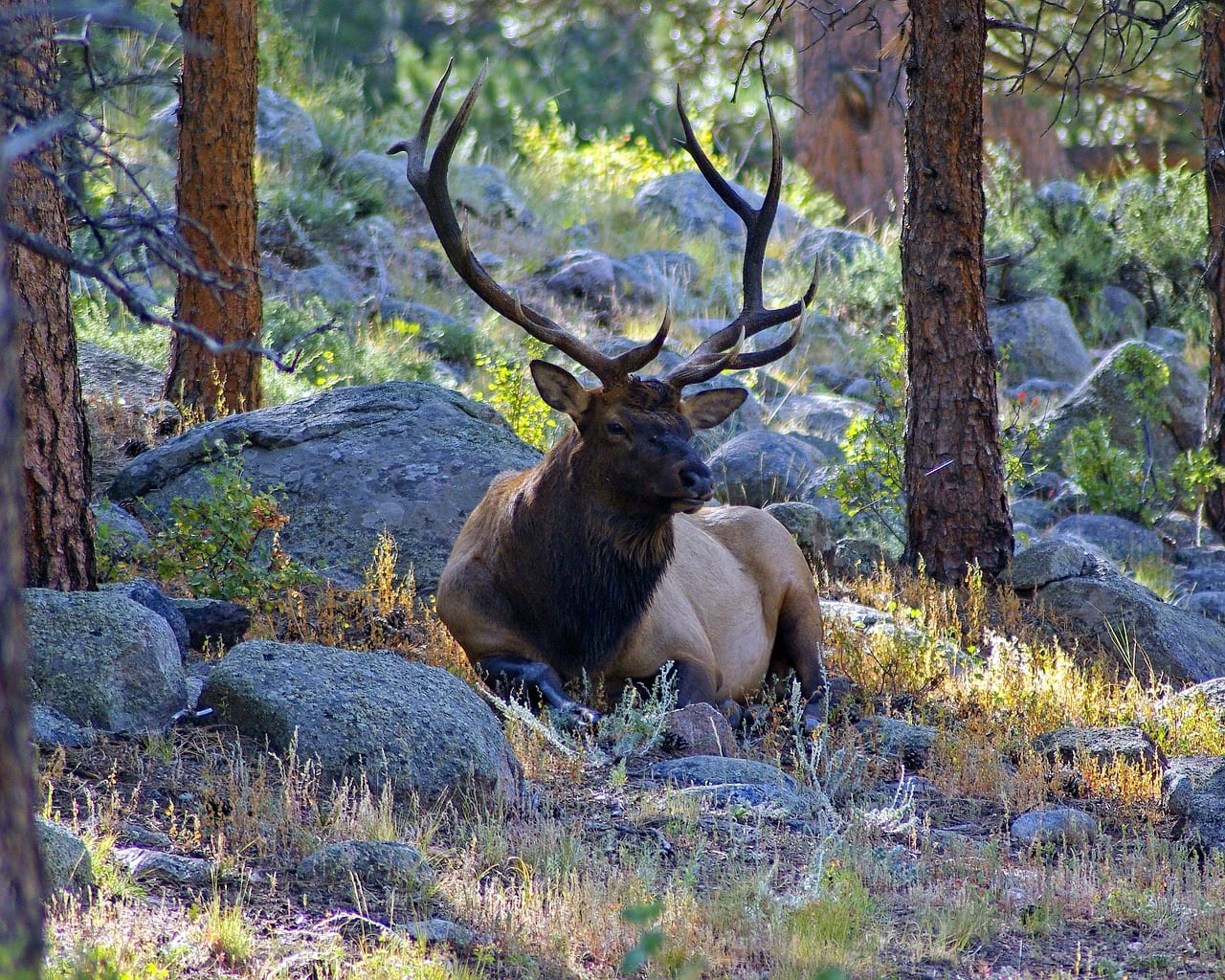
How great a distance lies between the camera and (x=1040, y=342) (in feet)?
57.4

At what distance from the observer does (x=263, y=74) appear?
20.0 metres

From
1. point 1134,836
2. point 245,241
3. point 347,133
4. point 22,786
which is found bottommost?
point 1134,836

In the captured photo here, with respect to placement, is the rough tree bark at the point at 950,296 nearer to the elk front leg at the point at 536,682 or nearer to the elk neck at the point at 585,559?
the elk neck at the point at 585,559

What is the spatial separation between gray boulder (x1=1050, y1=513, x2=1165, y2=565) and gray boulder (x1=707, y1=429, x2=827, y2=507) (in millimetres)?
2141

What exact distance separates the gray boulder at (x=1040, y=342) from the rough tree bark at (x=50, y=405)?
13003mm

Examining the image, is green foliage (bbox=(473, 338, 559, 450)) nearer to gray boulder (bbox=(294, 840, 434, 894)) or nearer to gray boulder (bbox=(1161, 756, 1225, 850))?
gray boulder (bbox=(1161, 756, 1225, 850))

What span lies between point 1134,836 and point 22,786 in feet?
14.2

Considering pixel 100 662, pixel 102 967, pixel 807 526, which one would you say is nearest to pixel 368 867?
pixel 102 967

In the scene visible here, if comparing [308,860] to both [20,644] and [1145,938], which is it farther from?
[1145,938]

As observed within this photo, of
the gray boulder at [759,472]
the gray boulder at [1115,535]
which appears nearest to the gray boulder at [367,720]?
the gray boulder at [759,472]

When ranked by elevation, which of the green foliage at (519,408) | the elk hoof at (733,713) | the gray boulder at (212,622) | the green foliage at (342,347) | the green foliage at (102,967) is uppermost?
the green foliage at (342,347)

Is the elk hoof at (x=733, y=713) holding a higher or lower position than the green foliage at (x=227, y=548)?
lower

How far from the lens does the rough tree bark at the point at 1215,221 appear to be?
446 inches

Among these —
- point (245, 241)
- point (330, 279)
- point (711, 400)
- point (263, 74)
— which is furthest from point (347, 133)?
point (711, 400)
